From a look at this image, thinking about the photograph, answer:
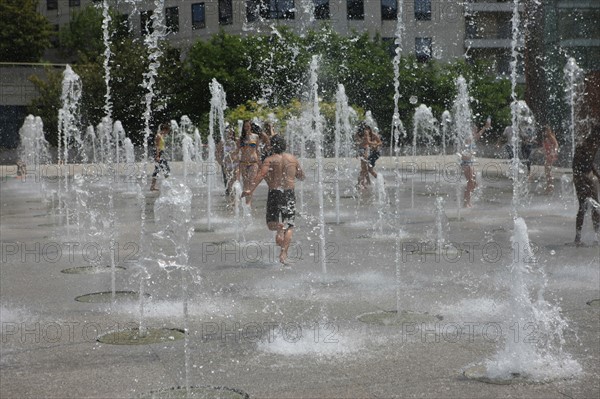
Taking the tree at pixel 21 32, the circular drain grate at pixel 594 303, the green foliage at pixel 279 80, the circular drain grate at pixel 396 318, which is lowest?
the circular drain grate at pixel 594 303

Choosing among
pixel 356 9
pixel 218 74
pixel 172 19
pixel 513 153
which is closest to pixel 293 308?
pixel 513 153

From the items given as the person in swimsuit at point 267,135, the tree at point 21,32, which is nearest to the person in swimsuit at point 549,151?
the person in swimsuit at point 267,135

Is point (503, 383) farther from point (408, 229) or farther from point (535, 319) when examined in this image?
point (408, 229)

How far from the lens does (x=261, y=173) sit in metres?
10.2

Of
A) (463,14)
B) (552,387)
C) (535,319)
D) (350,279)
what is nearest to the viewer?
(552,387)

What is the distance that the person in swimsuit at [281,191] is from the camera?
9.97 meters

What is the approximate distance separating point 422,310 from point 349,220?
728 cm

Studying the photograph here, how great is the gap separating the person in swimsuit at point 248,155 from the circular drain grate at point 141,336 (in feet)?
28.8

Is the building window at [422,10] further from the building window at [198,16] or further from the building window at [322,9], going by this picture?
the building window at [198,16]

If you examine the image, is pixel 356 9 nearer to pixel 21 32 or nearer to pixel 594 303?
pixel 21 32

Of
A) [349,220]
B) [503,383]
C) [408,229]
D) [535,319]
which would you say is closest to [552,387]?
[503,383]

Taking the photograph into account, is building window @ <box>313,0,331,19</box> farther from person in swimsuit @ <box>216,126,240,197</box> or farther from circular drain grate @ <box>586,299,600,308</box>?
circular drain grate @ <box>586,299,600,308</box>

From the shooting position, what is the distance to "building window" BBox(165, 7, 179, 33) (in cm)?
5934

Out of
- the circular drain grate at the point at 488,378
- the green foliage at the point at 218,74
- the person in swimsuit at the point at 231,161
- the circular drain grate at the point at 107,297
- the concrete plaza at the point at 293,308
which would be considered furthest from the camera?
the green foliage at the point at 218,74
